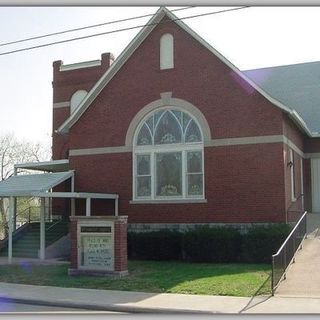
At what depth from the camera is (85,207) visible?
81.3 ft

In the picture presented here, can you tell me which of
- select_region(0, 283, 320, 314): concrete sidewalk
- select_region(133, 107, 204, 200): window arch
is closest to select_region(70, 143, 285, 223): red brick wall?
select_region(133, 107, 204, 200): window arch

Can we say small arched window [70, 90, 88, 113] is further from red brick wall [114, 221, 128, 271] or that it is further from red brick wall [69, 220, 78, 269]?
red brick wall [114, 221, 128, 271]

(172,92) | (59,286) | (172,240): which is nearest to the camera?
(59,286)

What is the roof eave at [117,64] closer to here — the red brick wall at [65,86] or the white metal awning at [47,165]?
the white metal awning at [47,165]

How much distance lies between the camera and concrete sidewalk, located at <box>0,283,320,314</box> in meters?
11.5

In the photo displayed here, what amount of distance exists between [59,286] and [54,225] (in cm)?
1185

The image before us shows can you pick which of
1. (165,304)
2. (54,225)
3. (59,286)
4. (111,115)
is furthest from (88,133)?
(165,304)

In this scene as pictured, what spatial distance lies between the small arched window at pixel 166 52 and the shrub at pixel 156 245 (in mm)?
7011

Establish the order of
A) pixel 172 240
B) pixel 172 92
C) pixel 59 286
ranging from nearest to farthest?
pixel 59 286, pixel 172 240, pixel 172 92

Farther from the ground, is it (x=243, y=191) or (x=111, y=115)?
(x=111, y=115)

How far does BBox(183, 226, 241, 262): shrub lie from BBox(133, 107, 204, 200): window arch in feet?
6.92

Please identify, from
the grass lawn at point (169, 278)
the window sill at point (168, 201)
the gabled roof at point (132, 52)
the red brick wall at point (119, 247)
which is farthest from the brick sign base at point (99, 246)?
the gabled roof at point (132, 52)

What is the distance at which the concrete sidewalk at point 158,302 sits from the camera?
11500mm

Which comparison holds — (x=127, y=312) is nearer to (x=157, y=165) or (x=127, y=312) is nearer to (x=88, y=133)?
(x=157, y=165)
